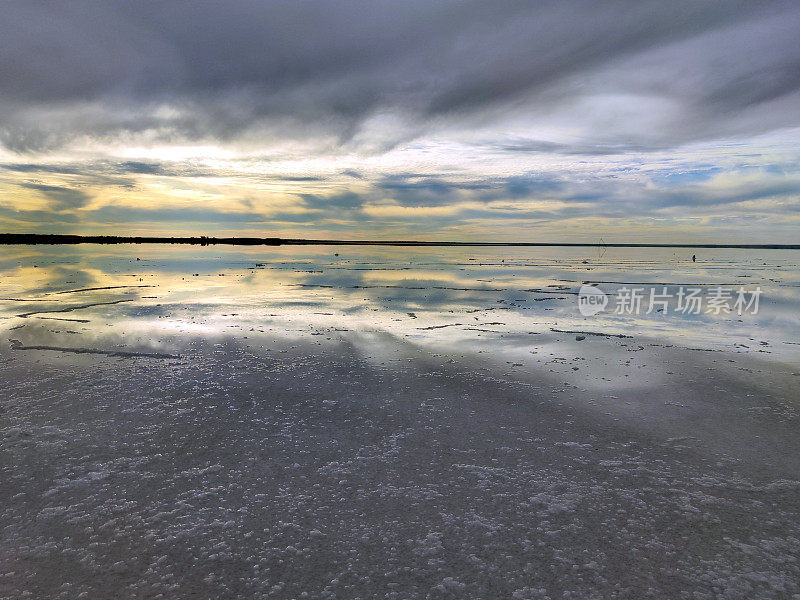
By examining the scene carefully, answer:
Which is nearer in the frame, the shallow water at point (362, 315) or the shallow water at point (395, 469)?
the shallow water at point (395, 469)

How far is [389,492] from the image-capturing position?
12.1 ft

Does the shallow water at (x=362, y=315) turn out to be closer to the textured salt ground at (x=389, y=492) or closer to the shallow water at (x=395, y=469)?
the shallow water at (x=395, y=469)

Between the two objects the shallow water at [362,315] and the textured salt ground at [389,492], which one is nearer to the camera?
the textured salt ground at [389,492]

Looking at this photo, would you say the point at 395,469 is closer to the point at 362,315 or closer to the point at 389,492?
the point at 389,492

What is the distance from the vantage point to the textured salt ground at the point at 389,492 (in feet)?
9.19

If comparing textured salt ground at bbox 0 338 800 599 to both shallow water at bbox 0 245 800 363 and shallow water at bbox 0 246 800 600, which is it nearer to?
shallow water at bbox 0 246 800 600

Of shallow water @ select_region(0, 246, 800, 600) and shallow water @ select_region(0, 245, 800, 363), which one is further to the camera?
shallow water @ select_region(0, 245, 800, 363)

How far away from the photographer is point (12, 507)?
3420 mm

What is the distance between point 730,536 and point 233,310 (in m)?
11.5

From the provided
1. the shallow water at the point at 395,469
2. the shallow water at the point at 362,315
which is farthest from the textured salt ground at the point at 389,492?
the shallow water at the point at 362,315

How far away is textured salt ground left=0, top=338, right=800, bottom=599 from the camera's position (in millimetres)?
2801

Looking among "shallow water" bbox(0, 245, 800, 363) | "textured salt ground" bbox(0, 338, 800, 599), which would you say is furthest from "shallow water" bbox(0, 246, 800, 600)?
"shallow water" bbox(0, 245, 800, 363)

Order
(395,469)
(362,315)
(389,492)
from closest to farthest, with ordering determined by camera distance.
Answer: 1. (389,492)
2. (395,469)
3. (362,315)

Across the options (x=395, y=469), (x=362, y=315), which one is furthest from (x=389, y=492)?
(x=362, y=315)
